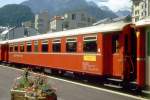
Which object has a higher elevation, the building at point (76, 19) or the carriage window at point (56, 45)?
the building at point (76, 19)

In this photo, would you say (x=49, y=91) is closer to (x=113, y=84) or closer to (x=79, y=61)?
(x=113, y=84)

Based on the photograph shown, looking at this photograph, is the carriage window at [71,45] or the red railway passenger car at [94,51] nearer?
the red railway passenger car at [94,51]

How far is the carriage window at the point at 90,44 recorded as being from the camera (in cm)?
2199

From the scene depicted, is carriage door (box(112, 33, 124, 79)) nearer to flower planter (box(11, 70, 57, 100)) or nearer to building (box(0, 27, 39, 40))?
flower planter (box(11, 70, 57, 100))

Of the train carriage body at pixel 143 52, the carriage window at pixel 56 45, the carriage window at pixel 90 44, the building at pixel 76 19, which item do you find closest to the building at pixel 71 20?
the building at pixel 76 19

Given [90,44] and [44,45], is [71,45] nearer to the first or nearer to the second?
[90,44]

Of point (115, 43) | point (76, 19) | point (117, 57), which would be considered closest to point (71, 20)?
point (76, 19)

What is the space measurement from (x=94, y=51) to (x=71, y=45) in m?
3.60

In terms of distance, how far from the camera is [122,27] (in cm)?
1934

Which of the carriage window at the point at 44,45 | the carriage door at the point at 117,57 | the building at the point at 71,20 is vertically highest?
the building at the point at 71,20

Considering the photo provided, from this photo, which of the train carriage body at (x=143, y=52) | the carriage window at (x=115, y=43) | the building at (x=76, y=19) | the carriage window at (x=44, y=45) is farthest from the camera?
the building at (x=76, y=19)

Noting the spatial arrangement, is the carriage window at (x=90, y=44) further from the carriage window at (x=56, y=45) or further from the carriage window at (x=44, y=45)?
the carriage window at (x=44, y=45)

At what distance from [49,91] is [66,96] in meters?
7.18

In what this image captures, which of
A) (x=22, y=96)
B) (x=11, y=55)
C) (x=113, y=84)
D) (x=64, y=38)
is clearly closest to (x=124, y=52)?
(x=113, y=84)
